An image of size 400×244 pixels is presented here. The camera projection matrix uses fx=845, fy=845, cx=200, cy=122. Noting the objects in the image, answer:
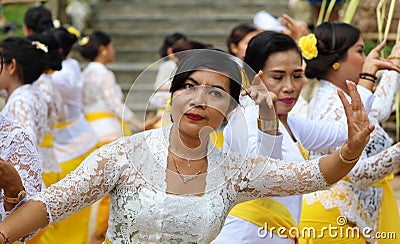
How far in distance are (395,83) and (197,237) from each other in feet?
6.95

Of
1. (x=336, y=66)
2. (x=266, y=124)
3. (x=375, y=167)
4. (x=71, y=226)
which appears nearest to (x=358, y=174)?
(x=375, y=167)

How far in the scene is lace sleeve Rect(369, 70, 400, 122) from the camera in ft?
15.0

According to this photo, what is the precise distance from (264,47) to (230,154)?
2.94 feet

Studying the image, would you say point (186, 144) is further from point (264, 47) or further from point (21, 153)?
point (264, 47)

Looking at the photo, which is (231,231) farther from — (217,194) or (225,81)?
(225,81)

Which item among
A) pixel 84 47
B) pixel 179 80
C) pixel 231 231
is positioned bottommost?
pixel 84 47

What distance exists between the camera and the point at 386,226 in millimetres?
4590

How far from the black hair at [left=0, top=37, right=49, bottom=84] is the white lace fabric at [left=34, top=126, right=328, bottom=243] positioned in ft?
6.45

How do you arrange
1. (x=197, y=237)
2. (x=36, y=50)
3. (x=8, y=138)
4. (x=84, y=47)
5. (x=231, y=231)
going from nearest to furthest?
1. (x=197, y=237)
2. (x=8, y=138)
3. (x=231, y=231)
4. (x=36, y=50)
5. (x=84, y=47)

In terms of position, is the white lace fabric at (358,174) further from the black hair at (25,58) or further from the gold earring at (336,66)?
the black hair at (25,58)

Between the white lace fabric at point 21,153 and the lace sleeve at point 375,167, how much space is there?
5.54 ft

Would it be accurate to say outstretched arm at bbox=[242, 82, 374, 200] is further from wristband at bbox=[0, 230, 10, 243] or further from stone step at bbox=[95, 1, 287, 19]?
stone step at bbox=[95, 1, 287, 19]

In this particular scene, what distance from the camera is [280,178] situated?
10.1 feet

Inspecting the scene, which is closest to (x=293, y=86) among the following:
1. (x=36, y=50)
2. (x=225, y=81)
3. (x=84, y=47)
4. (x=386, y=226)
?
(x=225, y=81)
